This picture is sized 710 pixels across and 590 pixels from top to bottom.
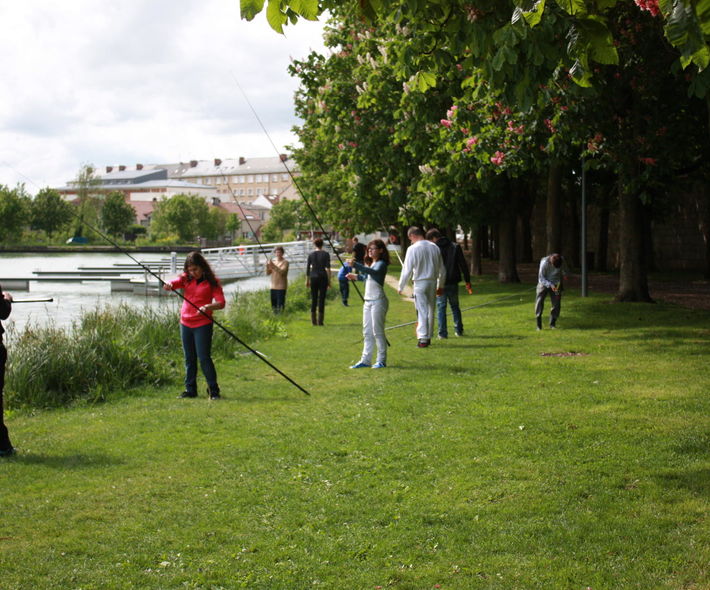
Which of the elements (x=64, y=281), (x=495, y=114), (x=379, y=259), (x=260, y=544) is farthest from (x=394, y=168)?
(x=64, y=281)

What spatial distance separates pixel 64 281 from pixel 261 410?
133 feet

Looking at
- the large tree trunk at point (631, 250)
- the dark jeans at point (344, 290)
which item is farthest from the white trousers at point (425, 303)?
the dark jeans at point (344, 290)

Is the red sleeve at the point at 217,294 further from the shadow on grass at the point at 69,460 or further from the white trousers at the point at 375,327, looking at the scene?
the shadow on grass at the point at 69,460

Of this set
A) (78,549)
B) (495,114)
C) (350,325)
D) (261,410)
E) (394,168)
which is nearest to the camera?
(78,549)

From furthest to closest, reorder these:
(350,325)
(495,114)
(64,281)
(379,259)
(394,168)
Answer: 1. (64,281)
2. (394,168)
3. (350,325)
4. (495,114)
5. (379,259)

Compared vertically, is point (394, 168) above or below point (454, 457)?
above

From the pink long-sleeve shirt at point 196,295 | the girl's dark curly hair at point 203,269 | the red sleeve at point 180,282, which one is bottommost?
the pink long-sleeve shirt at point 196,295

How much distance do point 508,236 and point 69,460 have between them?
77.7 feet

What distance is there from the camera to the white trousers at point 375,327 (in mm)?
12367

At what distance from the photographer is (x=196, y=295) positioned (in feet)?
33.5

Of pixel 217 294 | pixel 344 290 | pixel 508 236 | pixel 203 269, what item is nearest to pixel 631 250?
pixel 344 290

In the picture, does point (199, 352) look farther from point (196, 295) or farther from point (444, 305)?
point (444, 305)

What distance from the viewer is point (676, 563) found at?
480 cm

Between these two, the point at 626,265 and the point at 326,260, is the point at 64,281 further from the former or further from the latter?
the point at 626,265
